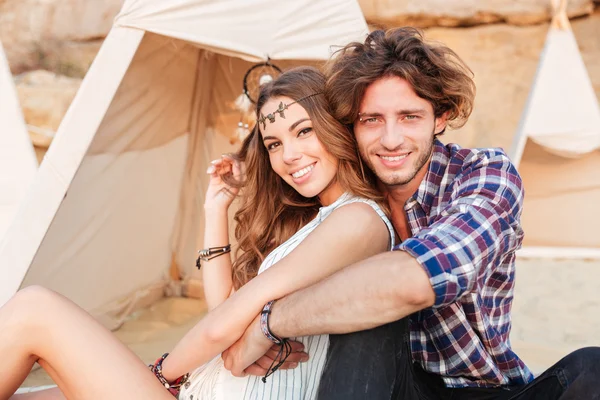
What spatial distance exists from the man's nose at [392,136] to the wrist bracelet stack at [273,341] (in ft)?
1.94

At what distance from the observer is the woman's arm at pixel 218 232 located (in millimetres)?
2389

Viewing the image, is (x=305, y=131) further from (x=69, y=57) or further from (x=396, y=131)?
(x=69, y=57)

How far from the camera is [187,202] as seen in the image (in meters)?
4.32

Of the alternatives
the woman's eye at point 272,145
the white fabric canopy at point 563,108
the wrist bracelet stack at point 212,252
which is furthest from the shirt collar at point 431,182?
the white fabric canopy at point 563,108

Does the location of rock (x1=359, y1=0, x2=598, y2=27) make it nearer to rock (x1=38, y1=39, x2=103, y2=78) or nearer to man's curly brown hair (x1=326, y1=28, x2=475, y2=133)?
rock (x1=38, y1=39, x2=103, y2=78)

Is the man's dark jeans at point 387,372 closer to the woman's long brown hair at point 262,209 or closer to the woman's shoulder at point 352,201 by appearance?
the woman's shoulder at point 352,201

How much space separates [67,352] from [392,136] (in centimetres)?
112

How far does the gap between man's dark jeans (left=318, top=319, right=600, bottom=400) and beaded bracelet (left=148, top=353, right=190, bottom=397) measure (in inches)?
22.3

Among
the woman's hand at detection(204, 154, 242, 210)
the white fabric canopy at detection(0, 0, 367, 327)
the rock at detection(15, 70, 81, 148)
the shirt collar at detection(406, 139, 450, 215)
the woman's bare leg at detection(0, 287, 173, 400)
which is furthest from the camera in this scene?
the rock at detection(15, 70, 81, 148)

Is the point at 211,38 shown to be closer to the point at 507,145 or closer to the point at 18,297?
the point at 18,297

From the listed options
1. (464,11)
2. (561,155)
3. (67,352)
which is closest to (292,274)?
(67,352)

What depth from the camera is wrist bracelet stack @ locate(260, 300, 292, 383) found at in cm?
163

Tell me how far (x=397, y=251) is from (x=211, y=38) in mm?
1816

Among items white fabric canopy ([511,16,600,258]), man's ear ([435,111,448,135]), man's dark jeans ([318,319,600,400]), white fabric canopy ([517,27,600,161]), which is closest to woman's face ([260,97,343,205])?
man's ear ([435,111,448,135])
